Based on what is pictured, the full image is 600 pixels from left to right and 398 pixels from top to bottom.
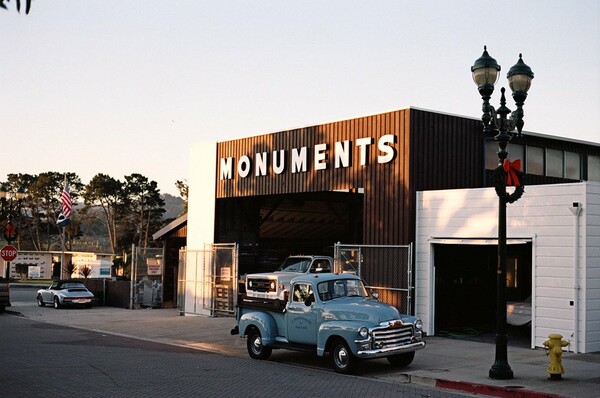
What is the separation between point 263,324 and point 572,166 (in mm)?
15405

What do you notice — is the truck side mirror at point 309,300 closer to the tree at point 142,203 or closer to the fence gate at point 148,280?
the fence gate at point 148,280

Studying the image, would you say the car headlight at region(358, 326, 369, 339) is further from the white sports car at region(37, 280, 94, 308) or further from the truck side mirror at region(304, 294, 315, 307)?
the white sports car at region(37, 280, 94, 308)

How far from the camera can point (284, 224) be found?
33.1 m

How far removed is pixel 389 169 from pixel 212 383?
33.9ft

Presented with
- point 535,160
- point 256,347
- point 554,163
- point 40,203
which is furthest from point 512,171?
point 40,203

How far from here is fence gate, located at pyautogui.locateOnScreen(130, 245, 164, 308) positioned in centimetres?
3291

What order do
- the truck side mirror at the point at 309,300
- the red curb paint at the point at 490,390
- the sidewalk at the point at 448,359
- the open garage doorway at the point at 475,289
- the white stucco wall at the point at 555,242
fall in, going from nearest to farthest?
1. the red curb paint at the point at 490,390
2. the sidewalk at the point at 448,359
3. the truck side mirror at the point at 309,300
4. the white stucco wall at the point at 555,242
5. the open garage doorway at the point at 475,289

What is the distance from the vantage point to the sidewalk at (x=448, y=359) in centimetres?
1240

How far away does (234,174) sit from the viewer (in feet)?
93.4

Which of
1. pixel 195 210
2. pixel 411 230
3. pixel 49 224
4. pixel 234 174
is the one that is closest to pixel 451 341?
pixel 411 230

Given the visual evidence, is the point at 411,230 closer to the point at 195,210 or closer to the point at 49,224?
the point at 195,210

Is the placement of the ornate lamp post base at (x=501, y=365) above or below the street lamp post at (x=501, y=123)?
below

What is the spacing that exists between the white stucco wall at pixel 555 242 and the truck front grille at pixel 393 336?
15.1 feet

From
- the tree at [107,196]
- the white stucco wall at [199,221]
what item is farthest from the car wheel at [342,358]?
the tree at [107,196]
